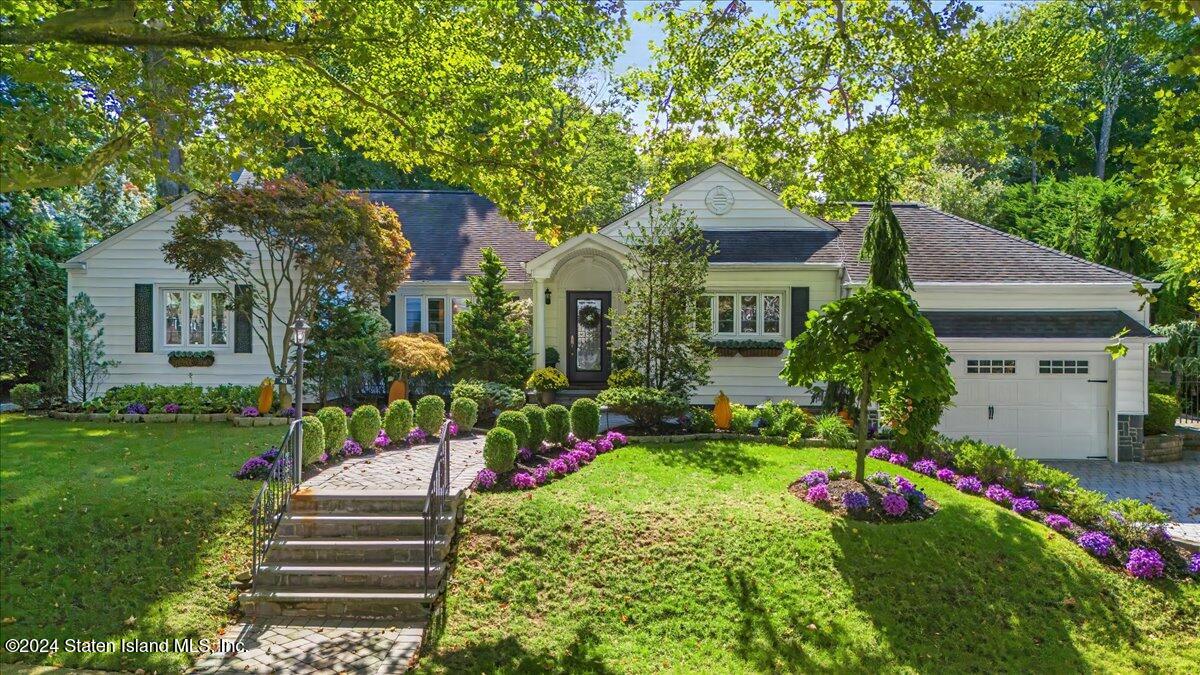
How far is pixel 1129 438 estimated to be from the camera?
1464cm

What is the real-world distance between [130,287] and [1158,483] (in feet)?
75.8

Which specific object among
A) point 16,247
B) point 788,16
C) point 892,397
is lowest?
point 892,397

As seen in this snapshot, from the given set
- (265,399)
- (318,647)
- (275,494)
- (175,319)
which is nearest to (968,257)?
(275,494)

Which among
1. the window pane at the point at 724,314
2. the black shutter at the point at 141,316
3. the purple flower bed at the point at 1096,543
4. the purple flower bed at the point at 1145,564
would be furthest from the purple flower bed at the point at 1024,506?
the black shutter at the point at 141,316

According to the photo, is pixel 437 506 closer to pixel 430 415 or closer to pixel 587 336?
pixel 430 415

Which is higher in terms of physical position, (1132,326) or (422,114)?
(422,114)

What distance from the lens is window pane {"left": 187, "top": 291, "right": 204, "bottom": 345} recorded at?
54.6 ft

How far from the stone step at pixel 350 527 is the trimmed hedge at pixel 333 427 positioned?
95.1 inches

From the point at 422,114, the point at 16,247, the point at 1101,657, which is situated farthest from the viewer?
the point at 16,247

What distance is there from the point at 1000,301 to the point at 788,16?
30.8 feet

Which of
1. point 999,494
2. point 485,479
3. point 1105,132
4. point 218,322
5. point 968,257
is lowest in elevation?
point 999,494

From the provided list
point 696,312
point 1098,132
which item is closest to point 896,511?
point 696,312

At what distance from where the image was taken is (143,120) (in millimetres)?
9992

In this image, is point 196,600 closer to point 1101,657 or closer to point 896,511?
point 896,511
